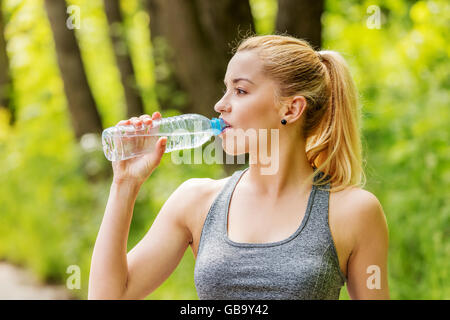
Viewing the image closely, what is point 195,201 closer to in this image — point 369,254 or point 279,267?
point 279,267

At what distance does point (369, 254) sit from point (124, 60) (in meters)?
7.85

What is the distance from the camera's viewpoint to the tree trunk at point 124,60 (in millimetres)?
9086

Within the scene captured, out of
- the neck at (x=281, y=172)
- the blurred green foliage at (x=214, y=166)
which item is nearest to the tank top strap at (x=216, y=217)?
the neck at (x=281, y=172)

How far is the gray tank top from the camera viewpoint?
1.96 meters

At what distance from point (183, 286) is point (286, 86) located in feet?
12.6

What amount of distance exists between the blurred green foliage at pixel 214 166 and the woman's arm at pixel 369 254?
1.67 m

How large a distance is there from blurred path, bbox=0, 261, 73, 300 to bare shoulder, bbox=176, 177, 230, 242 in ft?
17.9

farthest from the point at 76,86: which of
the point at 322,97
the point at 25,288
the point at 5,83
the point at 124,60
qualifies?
the point at 322,97

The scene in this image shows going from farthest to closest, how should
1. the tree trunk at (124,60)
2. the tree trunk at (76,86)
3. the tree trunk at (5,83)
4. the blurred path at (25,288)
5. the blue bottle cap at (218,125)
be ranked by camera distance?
the tree trunk at (5,83) → the tree trunk at (124,60) → the tree trunk at (76,86) → the blurred path at (25,288) → the blue bottle cap at (218,125)

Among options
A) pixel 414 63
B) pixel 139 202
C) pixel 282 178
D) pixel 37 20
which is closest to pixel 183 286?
pixel 139 202

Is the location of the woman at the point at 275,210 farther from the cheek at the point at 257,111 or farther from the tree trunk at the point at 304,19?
the tree trunk at the point at 304,19

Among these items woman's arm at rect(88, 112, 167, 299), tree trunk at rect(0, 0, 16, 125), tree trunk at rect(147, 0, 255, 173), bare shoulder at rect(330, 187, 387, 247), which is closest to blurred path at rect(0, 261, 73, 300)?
tree trunk at rect(147, 0, 255, 173)

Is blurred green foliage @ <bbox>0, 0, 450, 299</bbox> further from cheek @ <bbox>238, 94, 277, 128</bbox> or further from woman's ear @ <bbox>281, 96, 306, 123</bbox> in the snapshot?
cheek @ <bbox>238, 94, 277, 128</bbox>
